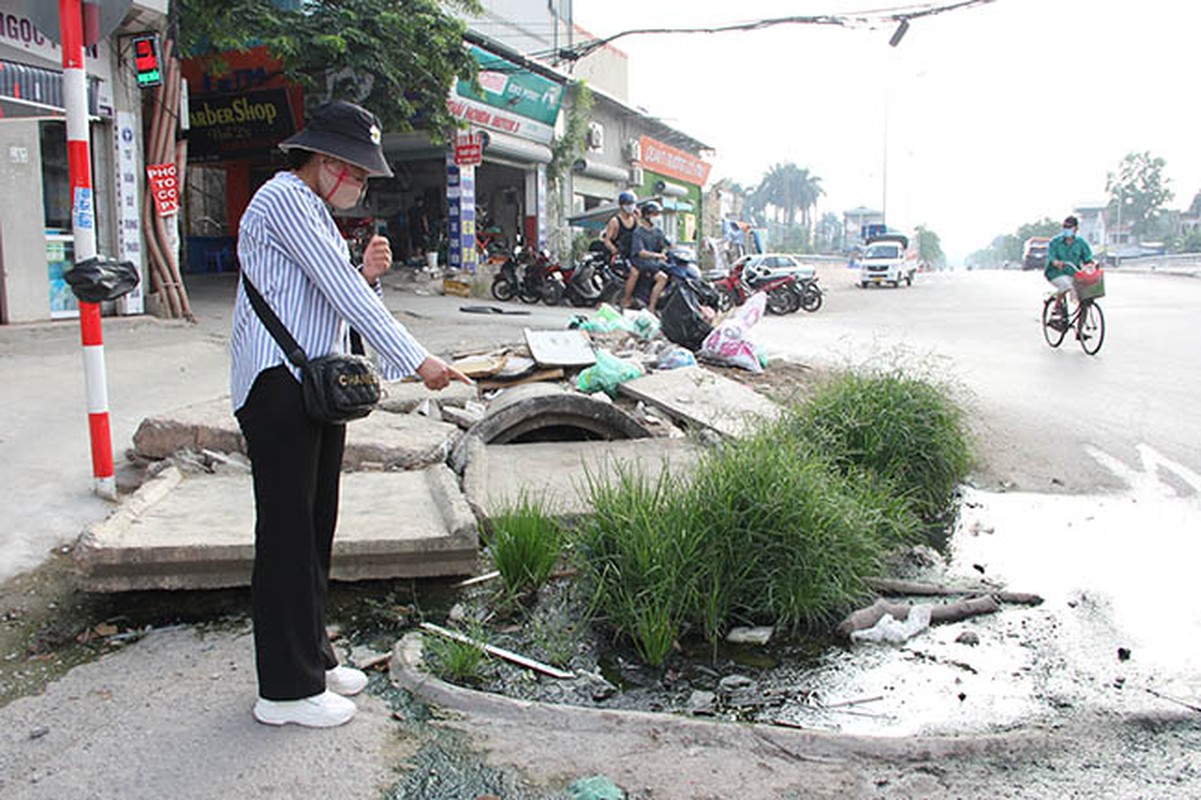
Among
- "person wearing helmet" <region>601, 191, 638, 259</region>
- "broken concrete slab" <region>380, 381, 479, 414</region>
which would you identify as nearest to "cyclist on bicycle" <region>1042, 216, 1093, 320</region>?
"person wearing helmet" <region>601, 191, 638, 259</region>

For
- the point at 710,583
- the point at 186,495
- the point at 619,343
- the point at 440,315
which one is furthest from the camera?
the point at 440,315

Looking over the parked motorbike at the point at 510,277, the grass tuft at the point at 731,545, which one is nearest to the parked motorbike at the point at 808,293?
the parked motorbike at the point at 510,277

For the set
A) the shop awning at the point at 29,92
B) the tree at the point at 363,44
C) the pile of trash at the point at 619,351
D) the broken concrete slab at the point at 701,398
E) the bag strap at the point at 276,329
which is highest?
the tree at the point at 363,44

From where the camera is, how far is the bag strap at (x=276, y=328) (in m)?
2.53

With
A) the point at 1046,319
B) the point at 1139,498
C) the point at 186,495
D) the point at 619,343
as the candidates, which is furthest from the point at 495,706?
the point at 1046,319

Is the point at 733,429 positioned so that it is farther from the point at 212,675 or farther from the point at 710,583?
the point at 212,675

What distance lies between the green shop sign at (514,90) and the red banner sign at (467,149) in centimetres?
85

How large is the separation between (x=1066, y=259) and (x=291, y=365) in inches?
480

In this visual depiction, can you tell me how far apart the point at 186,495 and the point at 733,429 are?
10.1 ft

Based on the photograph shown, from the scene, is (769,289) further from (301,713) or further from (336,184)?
(301,713)

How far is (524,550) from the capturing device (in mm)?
3791

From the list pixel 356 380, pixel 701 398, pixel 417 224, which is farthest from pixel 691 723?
pixel 417 224

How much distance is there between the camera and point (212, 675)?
3055 millimetres

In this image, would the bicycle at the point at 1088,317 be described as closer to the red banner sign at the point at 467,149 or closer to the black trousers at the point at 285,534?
the black trousers at the point at 285,534
